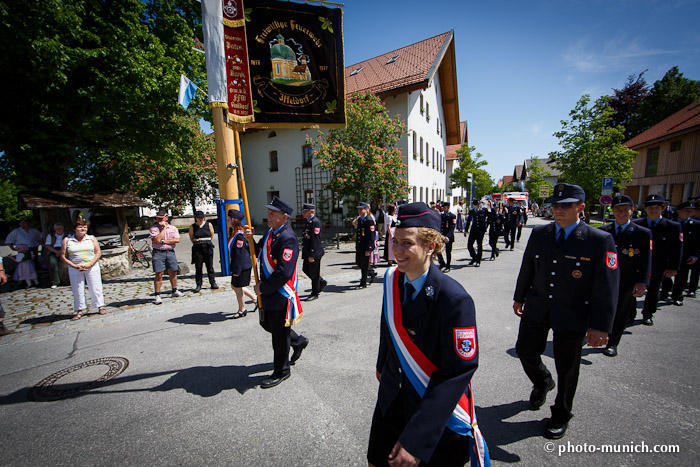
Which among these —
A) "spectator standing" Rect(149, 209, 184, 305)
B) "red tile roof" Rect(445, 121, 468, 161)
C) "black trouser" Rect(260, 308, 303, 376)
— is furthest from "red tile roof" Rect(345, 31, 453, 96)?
"red tile roof" Rect(445, 121, 468, 161)

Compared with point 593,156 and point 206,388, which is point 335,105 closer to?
point 206,388

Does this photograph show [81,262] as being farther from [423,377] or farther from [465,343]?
[465,343]

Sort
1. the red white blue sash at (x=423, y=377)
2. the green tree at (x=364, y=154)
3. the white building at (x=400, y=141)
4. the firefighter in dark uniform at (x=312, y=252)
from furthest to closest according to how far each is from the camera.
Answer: the white building at (x=400, y=141), the green tree at (x=364, y=154), the firefighter in dark uniform at (x=312, y=252), the red white blue sash at (x=423, y=377)

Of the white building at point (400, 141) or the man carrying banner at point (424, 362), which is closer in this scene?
the man carrying banner at point (424, 362)

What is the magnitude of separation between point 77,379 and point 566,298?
581cm

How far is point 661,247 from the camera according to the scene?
5.31 meters

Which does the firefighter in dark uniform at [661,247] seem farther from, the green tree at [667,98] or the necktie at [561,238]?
the green tree at [667,98]

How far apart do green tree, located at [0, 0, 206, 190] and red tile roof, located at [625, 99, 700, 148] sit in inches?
1275

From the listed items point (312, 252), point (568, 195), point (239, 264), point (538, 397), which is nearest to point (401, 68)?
point (312, 252)

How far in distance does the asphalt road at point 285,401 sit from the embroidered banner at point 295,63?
3844 mm

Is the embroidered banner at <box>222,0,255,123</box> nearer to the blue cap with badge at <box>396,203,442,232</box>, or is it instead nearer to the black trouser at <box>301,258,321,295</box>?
the black trouser at <box>301,258,321,295</box>

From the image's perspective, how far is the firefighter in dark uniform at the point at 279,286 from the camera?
333 cm

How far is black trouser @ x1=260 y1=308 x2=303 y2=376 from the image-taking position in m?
3.48

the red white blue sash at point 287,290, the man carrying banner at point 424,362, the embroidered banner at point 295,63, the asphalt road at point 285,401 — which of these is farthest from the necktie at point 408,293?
the embroidered banner at point 295,63
